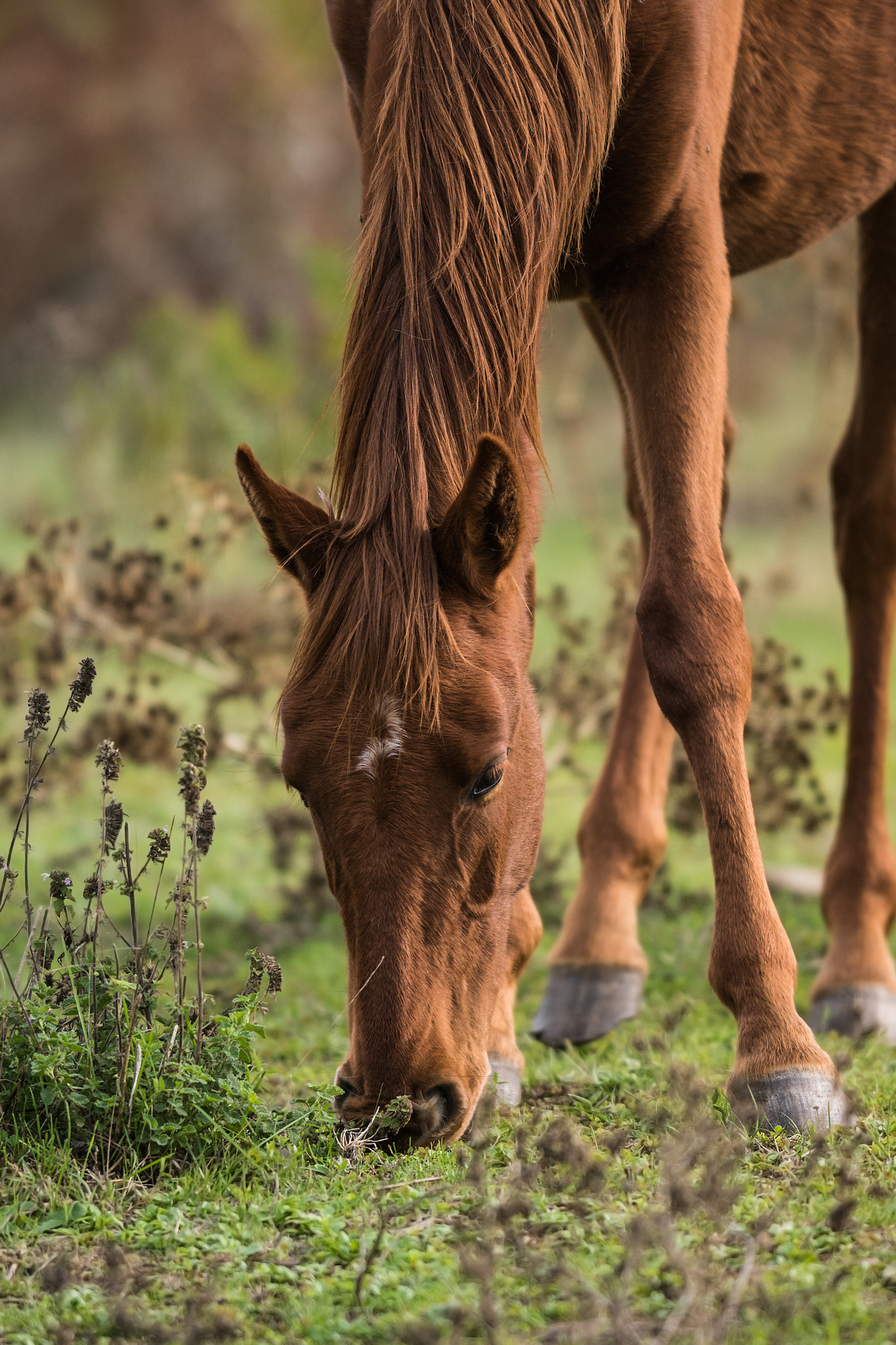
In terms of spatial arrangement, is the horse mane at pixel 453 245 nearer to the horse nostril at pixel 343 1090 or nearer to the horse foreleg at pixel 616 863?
the horse nostril at pixel 343 1090

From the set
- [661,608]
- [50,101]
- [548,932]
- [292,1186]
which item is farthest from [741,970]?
[50,101]

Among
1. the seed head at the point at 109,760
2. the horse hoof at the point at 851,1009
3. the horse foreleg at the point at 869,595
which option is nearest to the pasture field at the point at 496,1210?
the horse hoof at the point at 851,1009

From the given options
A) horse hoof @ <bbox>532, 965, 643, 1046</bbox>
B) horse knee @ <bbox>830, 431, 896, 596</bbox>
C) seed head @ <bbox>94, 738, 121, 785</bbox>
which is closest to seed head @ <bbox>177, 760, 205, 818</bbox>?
seed head @ <bbox>94, 738, 121, 785</bbox>

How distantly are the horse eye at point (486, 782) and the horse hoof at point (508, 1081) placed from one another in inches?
31.0

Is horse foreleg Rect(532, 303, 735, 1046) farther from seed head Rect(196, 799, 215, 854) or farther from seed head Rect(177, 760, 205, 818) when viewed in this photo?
seed head Rect(177, 760, 205, 818)

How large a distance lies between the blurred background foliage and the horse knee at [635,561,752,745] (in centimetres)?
47

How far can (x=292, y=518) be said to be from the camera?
2586mm

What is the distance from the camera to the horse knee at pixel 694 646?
2.92 meters

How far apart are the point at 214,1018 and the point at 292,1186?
1.27 feet

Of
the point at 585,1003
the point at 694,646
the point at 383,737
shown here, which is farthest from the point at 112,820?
the point at 585,1003

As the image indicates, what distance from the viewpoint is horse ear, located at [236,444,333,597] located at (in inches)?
101

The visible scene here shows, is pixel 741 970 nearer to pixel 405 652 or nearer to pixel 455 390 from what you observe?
pixel 405 652

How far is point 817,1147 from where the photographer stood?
228 centimetres

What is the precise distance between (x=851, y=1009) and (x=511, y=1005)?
1101 mm
